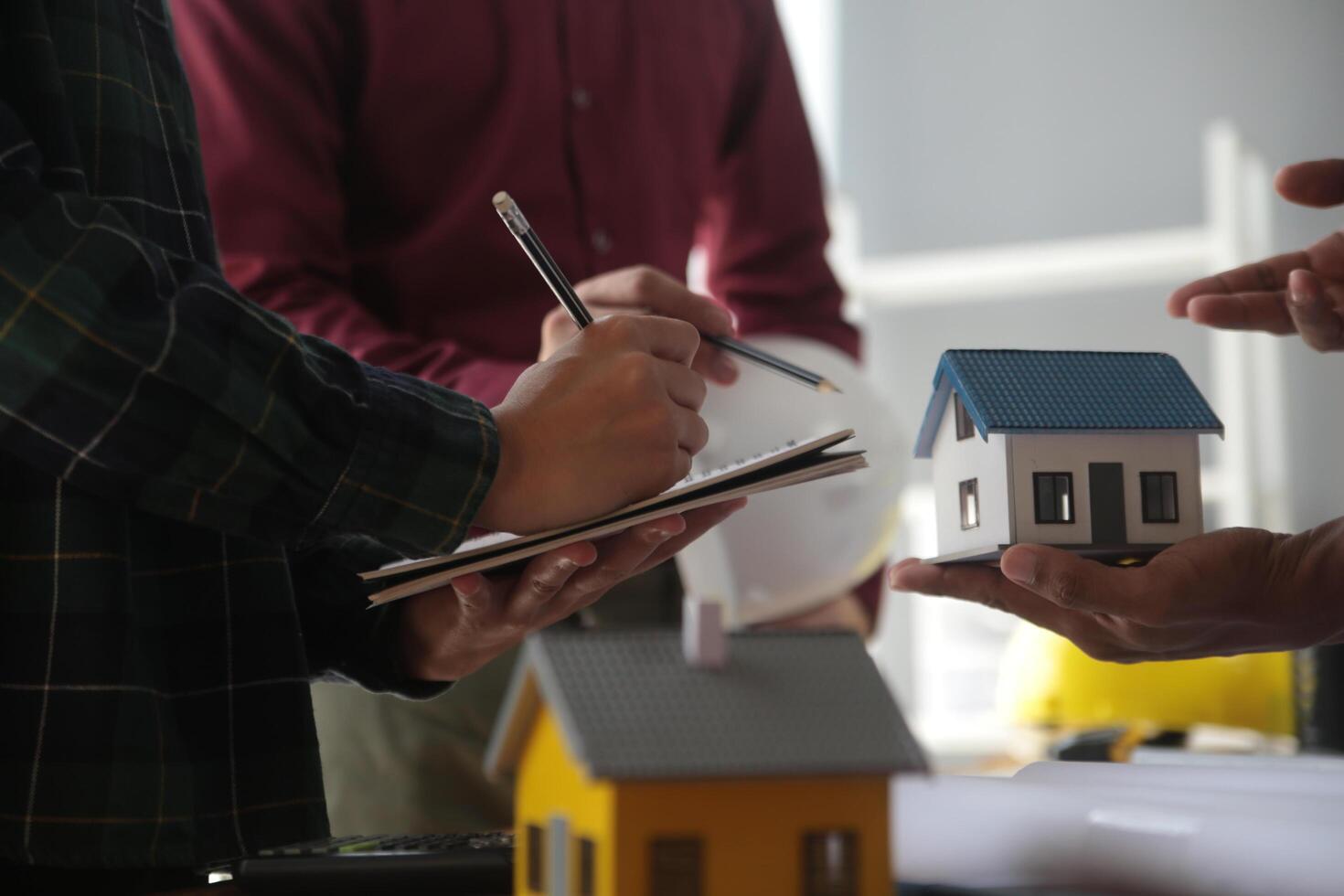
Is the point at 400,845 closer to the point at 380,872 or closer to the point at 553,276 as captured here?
the point at 380,872

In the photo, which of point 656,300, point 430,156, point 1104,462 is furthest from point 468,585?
point 430,156

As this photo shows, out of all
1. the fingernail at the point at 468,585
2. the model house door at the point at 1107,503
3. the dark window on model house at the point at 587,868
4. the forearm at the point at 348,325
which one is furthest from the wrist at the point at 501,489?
the forearm at the point at 348,325

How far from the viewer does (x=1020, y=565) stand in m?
0.69

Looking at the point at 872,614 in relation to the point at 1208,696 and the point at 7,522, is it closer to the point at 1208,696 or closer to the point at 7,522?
the point at 1208,696

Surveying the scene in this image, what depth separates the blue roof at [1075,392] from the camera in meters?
0.77

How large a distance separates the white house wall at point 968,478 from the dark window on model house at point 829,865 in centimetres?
34

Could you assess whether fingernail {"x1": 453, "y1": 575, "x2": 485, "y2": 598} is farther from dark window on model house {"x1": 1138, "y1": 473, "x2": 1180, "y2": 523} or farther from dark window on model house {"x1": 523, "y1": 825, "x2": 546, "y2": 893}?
dark window on model house {"x1": 1138, "y1": 473, "x2": 1180, "y2": 523}

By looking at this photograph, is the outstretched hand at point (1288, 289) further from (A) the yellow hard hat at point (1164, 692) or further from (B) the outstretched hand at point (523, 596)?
(A) the yellow hard hat at point (1164, 692)

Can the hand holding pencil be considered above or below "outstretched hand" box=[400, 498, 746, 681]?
above

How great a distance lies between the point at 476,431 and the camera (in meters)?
0.65

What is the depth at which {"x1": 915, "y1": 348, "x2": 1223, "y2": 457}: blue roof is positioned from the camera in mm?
766

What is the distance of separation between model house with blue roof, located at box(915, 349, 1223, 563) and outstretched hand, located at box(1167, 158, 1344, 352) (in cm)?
11

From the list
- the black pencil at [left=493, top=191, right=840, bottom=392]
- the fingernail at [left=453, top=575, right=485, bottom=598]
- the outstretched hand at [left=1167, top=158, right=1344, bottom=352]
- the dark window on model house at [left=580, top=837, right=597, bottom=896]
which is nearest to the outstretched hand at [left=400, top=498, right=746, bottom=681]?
the fingernail at [left=453, top=575, right=485, bottom=598]

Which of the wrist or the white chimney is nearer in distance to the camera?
the white chimney
